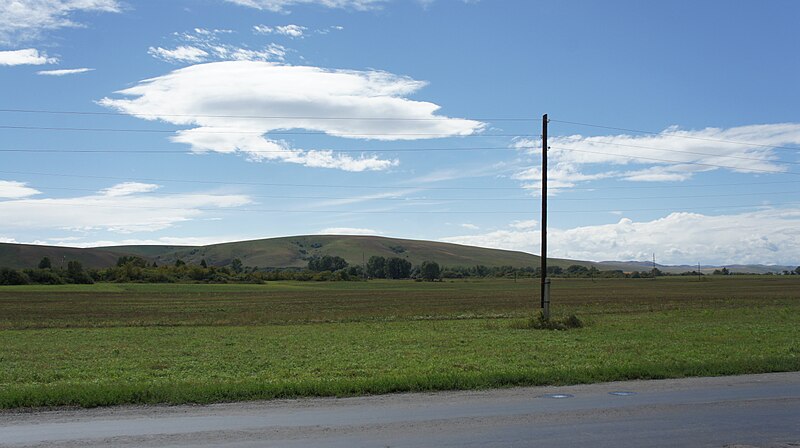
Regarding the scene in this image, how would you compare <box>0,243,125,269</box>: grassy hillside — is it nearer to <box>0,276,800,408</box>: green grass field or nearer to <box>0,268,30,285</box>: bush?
<box>0,268,30,285</box>: bush

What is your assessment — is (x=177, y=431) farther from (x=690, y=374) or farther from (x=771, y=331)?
(x=771, y=331)

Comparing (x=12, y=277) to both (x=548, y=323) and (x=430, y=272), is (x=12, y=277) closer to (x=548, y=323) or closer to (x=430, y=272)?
(x=430, y=272)

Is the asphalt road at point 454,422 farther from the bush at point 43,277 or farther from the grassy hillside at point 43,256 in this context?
the grassy hillside at point 43,256

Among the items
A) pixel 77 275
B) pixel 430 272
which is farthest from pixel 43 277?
pixel 430 272

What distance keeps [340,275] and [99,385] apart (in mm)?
165666

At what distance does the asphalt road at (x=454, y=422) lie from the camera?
9.18m

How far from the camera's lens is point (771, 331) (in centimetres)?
2875

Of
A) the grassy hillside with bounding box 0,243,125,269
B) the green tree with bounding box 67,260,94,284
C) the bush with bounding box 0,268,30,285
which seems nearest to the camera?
the bush with bounding box 0,268,30,285

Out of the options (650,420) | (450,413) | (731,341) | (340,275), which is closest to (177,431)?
(450,413)

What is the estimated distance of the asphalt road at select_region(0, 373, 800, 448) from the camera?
361 inches

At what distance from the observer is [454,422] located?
34.2ft

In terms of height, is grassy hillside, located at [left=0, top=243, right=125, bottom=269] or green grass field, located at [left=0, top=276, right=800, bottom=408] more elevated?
grassy hillside, located at [left=0, top=243, right=125, bottom=269]

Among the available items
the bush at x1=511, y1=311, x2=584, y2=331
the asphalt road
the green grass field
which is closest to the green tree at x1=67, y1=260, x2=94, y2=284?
the green grass field

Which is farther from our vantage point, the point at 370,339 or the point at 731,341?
the point at 370,339
